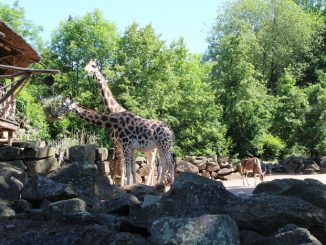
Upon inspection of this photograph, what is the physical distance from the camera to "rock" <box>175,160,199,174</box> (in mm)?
19781

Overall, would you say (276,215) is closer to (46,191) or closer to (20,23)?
(46,191)

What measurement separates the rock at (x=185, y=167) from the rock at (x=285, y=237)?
1525 centimetres

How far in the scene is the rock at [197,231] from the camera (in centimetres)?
394

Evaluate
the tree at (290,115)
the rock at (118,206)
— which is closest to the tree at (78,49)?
the tree at (290,115)

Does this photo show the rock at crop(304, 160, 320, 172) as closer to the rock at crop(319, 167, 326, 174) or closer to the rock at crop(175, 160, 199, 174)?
the rock at crop(319, 167, 326, 174)

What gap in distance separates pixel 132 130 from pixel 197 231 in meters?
8.61

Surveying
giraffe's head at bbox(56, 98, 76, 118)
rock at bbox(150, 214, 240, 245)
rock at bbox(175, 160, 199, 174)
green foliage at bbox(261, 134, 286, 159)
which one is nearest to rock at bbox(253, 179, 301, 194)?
rock at bbox(150, 214, 240, 245)

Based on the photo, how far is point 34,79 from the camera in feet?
110

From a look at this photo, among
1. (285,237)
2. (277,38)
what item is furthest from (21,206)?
(277,38)

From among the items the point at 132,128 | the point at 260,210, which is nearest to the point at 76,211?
the point at 260,210

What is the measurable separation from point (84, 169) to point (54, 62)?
25248 mm

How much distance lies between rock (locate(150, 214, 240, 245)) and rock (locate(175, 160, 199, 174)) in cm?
1558

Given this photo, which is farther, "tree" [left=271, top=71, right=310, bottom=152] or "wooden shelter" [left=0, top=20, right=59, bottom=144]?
"tree" [left=271, top=71, right=310, bottom=152]

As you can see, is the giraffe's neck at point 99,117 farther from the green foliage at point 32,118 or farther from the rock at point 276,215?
the green foliage at point 32,118
